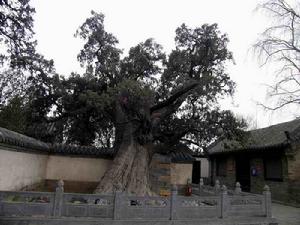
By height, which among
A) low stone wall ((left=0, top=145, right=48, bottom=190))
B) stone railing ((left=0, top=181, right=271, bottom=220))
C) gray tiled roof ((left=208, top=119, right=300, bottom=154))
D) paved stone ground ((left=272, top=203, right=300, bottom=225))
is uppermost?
gray tiled roof ((left=208, top=119, right=300, bottom=154))

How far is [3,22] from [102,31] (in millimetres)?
6233

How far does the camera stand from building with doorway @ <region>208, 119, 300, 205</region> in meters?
14.9

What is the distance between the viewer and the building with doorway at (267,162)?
14875 millimetres

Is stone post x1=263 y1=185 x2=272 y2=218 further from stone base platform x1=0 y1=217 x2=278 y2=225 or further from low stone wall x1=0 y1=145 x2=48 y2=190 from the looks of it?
low stone wall x1=0 y1=145 x2=48 y2=190

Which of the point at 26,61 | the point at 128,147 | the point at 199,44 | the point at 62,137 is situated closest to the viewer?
the point at 26,61

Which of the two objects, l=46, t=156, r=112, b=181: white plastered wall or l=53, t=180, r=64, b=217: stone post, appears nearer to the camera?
l=53, t=180, r=64, b=217: stone post

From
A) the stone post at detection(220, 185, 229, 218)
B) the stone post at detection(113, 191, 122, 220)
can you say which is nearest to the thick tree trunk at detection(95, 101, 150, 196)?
the stone post at detection(113, 191, 122, 220)

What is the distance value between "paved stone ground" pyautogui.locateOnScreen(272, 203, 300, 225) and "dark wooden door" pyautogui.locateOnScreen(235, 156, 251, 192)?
4881mm

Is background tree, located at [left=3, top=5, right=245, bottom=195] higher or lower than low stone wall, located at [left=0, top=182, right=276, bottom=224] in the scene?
higher

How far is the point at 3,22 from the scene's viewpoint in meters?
8.58

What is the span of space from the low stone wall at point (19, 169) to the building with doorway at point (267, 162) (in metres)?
7.56

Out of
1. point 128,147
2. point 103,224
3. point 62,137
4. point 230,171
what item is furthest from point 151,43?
point 230,171

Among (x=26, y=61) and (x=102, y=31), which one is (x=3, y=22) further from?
(x=102, y=31)

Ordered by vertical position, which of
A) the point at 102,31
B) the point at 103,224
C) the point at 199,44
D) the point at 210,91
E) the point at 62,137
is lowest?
the point at 103,224
